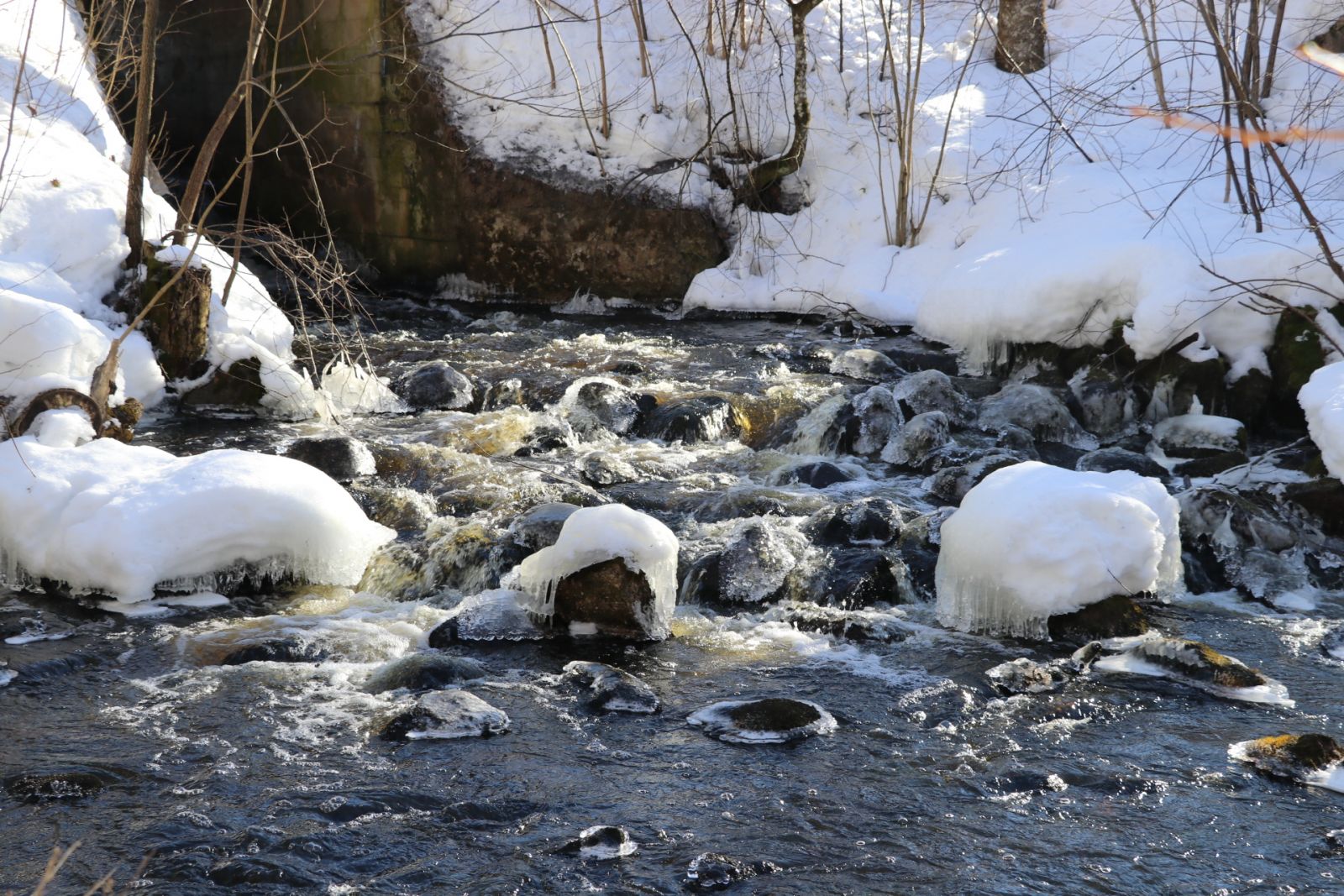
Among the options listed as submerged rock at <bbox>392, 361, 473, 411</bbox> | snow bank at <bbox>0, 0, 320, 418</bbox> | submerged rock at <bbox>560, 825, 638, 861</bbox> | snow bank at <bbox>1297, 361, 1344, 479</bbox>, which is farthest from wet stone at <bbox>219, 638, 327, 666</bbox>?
snow bank at <bbox>1297, 361, 1344, 479</bbox>

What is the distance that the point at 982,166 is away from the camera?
37.9 ft

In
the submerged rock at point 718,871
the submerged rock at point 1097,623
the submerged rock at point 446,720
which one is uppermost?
the submerged rock at point 1097,623

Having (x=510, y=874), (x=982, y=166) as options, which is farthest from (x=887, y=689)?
(x=982, y=166)

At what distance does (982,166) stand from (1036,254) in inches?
101

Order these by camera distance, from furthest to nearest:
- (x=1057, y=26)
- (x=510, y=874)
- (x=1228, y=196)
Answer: (x=1057, y=26) → (x=1228, y=196) → (x=510, y=874)

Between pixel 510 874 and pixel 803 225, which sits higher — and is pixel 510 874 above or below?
below

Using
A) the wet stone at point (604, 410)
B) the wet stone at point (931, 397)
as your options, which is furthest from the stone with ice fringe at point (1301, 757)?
the wet stone at point (604, 410)

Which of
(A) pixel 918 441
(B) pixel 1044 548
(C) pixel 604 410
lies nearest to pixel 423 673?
(B) pixel 1044 548

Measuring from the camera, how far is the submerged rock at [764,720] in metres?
4.20

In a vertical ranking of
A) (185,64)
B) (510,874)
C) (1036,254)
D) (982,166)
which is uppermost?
(185,64)

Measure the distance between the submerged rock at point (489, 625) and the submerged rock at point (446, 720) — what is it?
704 millimetres

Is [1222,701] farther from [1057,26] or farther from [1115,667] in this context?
[1057,26]

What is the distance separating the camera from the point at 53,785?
12.0ft

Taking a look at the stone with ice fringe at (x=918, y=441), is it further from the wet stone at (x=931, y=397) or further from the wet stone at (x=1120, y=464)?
the wet stone at (x=1120, y=464)
